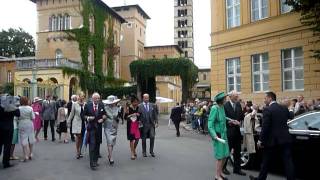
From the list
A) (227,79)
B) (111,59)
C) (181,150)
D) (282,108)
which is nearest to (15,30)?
(111,59)

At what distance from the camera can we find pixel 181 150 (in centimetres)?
1550

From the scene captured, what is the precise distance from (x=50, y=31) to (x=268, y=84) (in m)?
36.0

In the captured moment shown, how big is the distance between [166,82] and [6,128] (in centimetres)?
6027

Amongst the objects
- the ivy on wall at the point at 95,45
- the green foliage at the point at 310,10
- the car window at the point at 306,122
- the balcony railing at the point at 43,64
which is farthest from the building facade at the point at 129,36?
the car window at the point at 306,122

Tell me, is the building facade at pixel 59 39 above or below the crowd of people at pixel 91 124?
above

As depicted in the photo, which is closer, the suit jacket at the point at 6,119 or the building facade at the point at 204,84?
the suit jacket at the point at 6,119

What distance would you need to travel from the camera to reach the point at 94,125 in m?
11.8

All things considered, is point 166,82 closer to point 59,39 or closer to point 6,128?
point 59,39

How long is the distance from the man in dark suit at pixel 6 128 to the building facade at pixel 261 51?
12.9 m

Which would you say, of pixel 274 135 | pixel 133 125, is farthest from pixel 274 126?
pixel 133 125

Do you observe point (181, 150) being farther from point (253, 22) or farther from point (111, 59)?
point (111, 59)

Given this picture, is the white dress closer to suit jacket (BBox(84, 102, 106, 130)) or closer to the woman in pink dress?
suit jacket (BBox(84, 102, 106, 130))

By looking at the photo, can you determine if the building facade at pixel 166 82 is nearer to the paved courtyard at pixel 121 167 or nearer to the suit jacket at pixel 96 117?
the paved courtyard at pixel 121 167

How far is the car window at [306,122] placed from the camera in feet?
31.2
